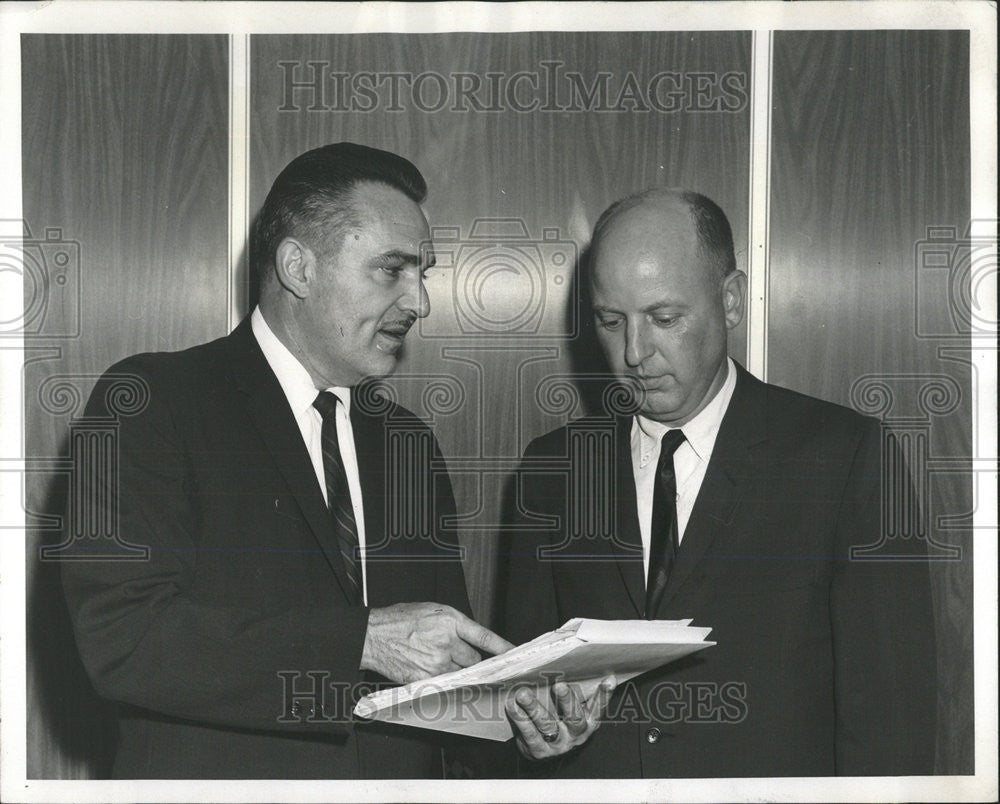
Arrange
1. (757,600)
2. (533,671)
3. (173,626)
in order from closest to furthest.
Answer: (533,671) < (173,626) < (757,600)

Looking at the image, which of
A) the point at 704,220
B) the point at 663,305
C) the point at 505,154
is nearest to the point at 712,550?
the point at 663,305

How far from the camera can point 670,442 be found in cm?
189

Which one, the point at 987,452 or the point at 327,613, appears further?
the point at 987,452

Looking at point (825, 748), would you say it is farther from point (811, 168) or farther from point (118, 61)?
point (118, 61)

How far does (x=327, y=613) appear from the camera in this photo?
1790mm

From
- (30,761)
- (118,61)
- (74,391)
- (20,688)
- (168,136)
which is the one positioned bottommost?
(30,761)

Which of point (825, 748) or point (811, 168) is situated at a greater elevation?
point (811, 168)

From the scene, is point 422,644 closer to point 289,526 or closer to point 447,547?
point 447,547

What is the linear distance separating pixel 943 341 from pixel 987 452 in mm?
235

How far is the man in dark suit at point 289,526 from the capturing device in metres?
1.79

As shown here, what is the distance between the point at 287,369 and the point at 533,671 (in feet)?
2.31

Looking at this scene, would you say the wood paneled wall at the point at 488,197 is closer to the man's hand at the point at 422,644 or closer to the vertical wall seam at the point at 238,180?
the vertical wall seam at the point at 238,180

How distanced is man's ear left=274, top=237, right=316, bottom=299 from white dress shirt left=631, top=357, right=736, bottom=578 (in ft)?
2.21

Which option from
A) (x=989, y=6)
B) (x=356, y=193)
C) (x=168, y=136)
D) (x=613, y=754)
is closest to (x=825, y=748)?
(x=613, y=754)
